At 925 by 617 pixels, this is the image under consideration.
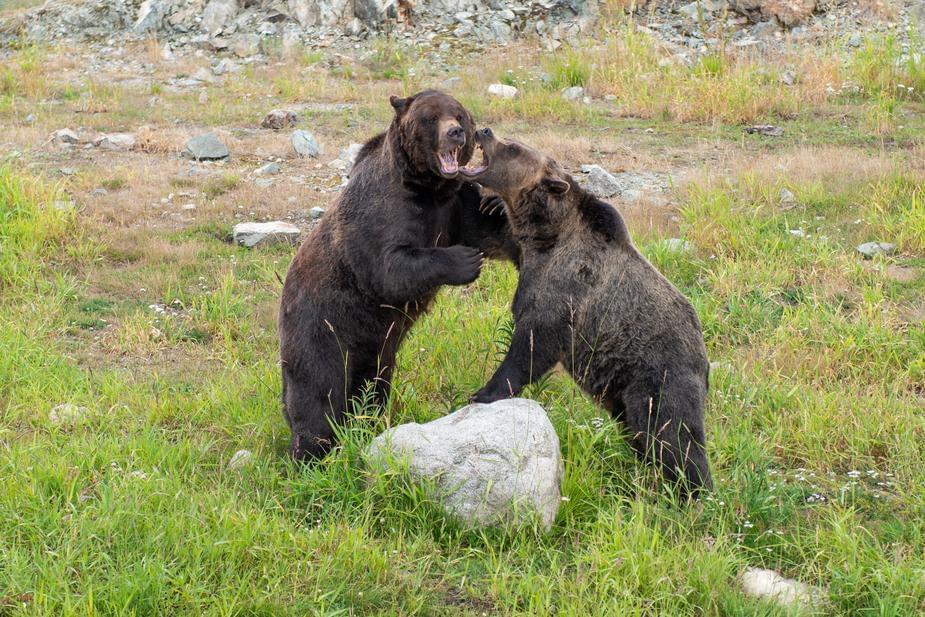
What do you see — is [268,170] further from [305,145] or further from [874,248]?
[874,248]

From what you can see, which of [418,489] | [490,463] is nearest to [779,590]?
[490,463]

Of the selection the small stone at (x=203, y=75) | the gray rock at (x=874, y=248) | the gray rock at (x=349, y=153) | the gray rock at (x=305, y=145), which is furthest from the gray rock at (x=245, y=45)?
the gray rock at (x=874, y=248)

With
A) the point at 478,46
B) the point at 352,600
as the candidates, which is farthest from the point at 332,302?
the point at 478,46

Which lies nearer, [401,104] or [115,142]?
[401,104]

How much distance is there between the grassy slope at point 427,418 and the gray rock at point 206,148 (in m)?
2.70

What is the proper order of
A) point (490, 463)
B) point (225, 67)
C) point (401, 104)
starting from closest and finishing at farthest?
point (490, 463) < point (401, 104) < point (225, 67)

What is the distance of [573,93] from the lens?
1227 centimetres

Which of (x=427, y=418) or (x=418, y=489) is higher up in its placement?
(x=418, y=489)

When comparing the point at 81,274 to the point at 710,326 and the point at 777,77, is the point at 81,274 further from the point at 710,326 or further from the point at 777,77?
the point at 777,77

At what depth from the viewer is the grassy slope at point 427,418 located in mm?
3771

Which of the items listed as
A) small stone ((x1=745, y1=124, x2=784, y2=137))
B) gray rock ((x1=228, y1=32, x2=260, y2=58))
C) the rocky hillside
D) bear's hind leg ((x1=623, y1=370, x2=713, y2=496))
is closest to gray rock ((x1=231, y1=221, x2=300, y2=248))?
bear's hind leg ((x1=623, y1=370, x2=713, y2=496))

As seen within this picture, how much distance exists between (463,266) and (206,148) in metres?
6.68

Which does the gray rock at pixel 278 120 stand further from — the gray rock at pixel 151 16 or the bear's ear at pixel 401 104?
the gray rock at pixel 151 16

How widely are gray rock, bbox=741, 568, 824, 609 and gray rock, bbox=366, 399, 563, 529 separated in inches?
32.2
